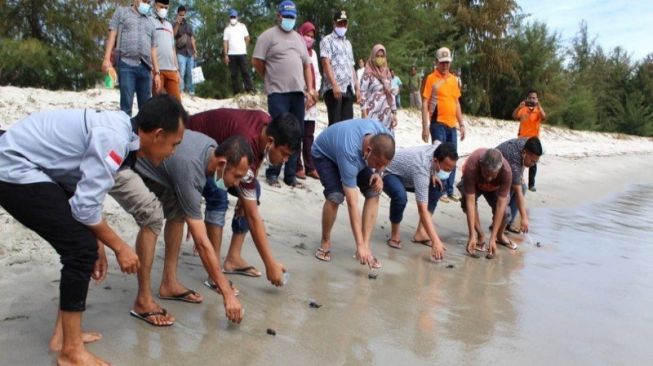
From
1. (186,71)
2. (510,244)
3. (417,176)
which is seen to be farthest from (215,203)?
(186,71)

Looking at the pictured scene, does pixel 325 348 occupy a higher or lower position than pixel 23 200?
lower

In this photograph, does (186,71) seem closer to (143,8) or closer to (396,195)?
(143,8)

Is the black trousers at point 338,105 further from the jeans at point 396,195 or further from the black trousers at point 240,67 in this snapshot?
the black trousers at point 240,67

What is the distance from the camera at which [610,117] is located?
1241 inches

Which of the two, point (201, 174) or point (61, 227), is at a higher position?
point (201, 174)

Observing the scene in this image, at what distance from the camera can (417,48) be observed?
57.5ft

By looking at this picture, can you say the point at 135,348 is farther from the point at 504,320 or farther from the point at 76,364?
the point at 504,320

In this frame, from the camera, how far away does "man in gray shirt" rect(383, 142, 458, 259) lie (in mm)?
4898

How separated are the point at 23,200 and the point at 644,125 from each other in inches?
1296

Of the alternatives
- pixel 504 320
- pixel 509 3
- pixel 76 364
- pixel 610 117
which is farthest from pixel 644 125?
pixel 76 364

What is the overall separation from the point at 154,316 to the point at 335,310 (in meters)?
0.97

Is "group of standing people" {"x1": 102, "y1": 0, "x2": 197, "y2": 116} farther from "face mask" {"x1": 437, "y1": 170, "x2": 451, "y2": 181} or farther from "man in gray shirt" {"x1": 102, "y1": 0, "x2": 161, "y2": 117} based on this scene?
"face mask" {"x1": 437, "y1": 170, "x2": 451, "y2": 181}

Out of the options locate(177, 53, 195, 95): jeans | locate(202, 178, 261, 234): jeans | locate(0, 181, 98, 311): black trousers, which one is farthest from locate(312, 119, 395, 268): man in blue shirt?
locate(177, 53, 195, 95): jeans

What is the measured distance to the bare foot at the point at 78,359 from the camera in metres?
2.44
